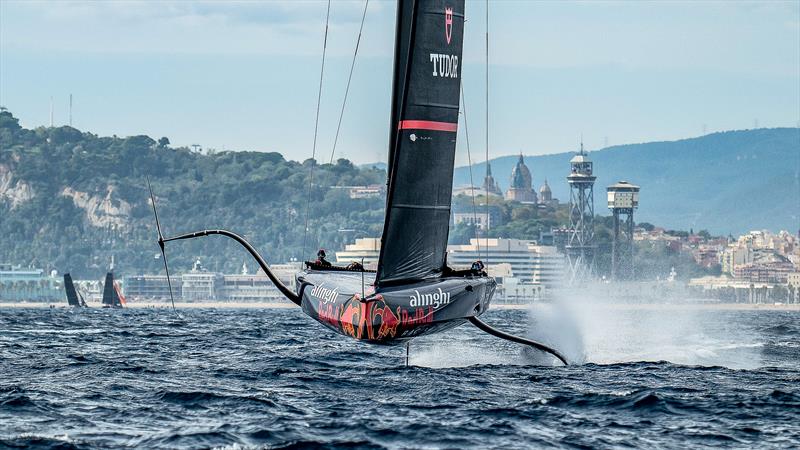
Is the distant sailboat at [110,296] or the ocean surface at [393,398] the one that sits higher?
the ocean surface at [393,398]

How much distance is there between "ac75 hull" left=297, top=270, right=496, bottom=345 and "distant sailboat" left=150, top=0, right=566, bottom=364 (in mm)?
18

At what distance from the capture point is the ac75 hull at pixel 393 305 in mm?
27406

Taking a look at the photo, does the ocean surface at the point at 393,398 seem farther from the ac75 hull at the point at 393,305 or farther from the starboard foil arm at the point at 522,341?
the ac75 hull at the point at 393,305

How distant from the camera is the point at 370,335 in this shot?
27484 mm

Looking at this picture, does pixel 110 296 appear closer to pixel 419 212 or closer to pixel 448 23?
pixel 419 212

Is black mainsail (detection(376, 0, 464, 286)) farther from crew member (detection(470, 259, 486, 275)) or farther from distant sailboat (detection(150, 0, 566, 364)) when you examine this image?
crew member (detection(470, 259, 486, 275))

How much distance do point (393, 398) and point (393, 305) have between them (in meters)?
2.49

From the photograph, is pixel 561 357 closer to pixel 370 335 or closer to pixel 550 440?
pixel 370 335

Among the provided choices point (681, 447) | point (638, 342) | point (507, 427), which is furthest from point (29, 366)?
point (638, 342)

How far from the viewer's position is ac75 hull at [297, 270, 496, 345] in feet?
89.9

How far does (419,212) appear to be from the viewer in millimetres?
28281

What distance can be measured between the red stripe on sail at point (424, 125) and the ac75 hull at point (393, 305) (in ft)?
9.43

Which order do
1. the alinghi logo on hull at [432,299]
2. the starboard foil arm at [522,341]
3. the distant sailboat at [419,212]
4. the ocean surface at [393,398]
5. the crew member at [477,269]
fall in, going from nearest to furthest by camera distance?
1. the ocean surface at [393,398]
2. the distant sailboat at [419,212]
3. the alinghi logo on hull at [432,299]
4. the crew member at [477,269]
5. the starboard foil arm at [522,341]

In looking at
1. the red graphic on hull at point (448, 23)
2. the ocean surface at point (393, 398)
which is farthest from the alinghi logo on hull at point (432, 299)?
the red graphic on hull at point (448, 23)
